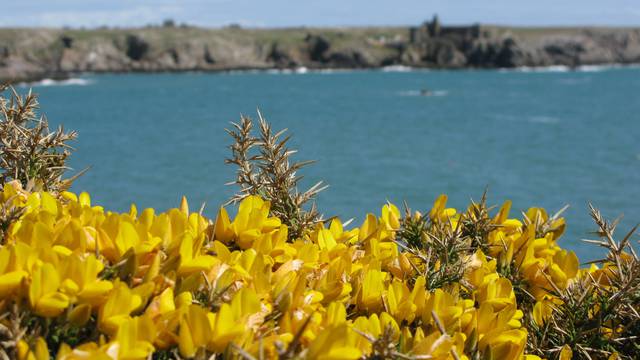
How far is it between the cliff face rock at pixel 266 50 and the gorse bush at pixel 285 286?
10268 centimetres

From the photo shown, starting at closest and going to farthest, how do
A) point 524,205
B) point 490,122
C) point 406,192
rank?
point 524,205
point 406,192
point 490,122

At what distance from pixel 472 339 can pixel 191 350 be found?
0.67 metres

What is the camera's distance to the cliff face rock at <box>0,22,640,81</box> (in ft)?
346

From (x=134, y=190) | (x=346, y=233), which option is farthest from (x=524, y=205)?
(x=346, y=233)

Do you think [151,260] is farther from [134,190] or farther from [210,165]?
[210,165]

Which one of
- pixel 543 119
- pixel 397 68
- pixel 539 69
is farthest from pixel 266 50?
pixel 543 119

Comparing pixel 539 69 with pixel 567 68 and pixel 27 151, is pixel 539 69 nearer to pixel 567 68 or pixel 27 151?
pixel 567 68

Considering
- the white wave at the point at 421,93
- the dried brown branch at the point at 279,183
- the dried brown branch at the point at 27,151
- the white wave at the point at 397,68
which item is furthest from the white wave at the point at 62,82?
the dried brown branch at the point at 279,183

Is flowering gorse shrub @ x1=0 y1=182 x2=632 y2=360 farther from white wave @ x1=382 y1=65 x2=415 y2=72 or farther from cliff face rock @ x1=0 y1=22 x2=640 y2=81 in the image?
white wave @ x1=382 y1=65 x2=415 y2=72

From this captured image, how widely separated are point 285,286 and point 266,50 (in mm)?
117522

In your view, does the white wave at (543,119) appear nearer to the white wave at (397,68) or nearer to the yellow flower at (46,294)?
the yellow flower at (46,294)

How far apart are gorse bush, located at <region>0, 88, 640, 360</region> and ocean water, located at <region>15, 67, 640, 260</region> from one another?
0.29 m

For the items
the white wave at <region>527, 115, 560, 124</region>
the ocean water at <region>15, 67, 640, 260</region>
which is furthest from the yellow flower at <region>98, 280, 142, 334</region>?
the white wave at <region>527, 115, 560, 124</region>

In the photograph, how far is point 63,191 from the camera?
2.36 m
